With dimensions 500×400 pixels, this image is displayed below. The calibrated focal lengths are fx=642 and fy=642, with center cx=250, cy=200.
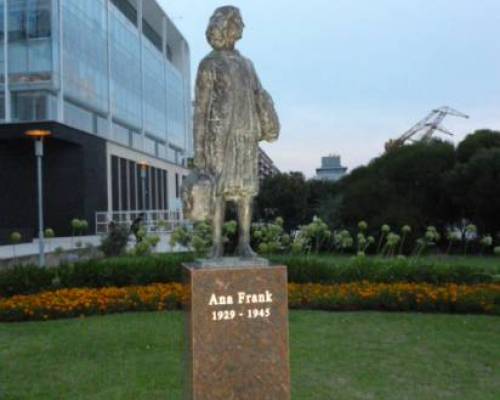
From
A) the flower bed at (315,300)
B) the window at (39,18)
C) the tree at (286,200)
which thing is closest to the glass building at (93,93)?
the window at (39,18)

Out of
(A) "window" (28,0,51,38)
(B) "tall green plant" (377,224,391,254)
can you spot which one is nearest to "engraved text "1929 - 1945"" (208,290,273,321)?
(B) "tall green plant" (377,224,391,254)

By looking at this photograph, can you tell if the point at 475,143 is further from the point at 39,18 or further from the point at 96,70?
the point at 96,70

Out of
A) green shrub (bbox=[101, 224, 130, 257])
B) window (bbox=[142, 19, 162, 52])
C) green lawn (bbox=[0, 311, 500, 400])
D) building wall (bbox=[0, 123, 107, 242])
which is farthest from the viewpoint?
window (bbox=[142, 19, 162, 52])

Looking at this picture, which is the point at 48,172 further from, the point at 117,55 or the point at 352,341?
the point at 352,341

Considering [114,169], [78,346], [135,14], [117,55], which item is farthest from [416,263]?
[135,14]

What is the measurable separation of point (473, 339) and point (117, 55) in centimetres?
3623

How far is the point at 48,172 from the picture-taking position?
33.0 metres

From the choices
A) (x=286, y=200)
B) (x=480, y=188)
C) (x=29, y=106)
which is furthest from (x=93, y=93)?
(x=480, y=188)

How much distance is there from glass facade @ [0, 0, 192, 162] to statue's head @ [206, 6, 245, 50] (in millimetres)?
27140

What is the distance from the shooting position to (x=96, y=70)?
122ft

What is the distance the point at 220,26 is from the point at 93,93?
3252cm

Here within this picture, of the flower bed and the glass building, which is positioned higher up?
the glass building

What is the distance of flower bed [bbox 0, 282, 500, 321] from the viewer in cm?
1092

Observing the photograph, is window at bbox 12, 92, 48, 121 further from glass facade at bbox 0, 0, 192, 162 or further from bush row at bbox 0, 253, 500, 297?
bush row at bbox 0, 253, 500, 297
